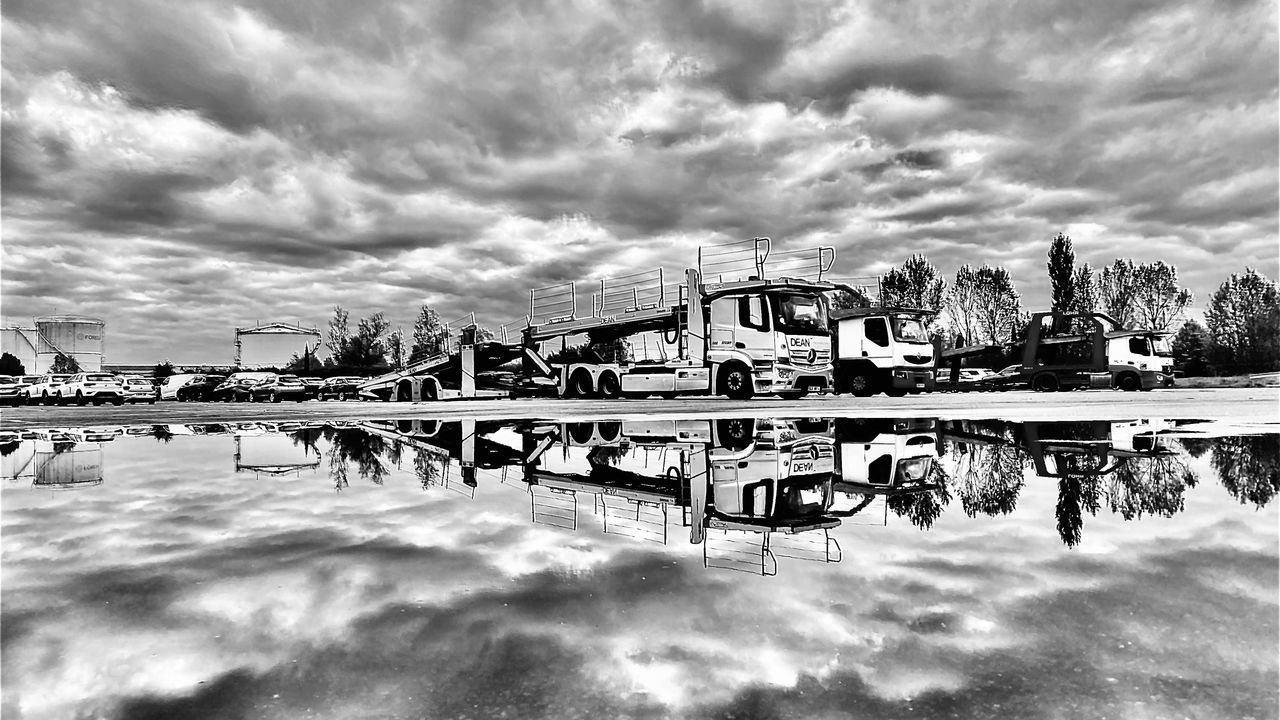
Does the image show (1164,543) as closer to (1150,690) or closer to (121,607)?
(1150,690)

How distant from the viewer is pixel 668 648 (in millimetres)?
1684

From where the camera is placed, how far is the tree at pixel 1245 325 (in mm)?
44438

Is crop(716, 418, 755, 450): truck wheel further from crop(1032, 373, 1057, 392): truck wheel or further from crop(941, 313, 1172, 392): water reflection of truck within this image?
crop(1032, 373, 1057, 392): truck wheel

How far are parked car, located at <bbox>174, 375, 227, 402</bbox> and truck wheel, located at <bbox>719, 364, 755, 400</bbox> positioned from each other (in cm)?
2579


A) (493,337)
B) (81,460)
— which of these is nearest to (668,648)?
(81,460)

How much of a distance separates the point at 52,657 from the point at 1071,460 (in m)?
5.46

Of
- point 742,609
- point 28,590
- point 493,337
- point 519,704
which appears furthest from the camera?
point 493,337

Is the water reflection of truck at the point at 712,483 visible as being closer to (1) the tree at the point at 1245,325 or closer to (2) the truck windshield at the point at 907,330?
(2) the truck windshield at the point at 907,330

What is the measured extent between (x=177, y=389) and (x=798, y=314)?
29.3 metres

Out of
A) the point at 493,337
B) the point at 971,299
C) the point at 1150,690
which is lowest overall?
the point at 1150,690

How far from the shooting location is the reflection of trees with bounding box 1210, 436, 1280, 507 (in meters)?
3.65

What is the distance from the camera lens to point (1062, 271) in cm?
5266

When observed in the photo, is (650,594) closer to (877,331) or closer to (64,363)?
(877,331)

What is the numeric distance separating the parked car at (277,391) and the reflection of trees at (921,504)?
3093 centimetres
